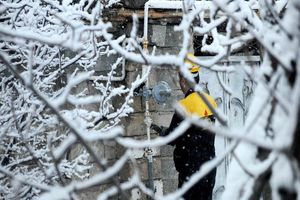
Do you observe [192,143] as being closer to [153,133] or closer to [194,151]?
[194,151]

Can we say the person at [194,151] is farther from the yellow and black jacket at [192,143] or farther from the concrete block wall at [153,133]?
the concrete block wall at [153,133]

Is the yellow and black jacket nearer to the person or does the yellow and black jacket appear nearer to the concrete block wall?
the person

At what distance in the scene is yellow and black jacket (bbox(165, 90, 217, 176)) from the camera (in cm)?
536

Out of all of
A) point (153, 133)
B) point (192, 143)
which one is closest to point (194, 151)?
point (192, 143)

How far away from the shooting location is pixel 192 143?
5.45 metres

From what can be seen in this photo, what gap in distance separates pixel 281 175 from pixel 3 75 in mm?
4110

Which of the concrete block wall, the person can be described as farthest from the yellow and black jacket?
the concrete block wall

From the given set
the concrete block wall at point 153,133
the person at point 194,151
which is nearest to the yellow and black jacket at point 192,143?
the person at point 194,151

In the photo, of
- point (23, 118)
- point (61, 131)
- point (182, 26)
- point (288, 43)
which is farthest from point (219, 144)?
point (288, 43)

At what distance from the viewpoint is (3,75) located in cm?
506

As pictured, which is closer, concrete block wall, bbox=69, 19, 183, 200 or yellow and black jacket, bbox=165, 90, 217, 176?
yellow and black jacket, bbox=165, 90, 217, 176

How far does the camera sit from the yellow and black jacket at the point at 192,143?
17.6ft

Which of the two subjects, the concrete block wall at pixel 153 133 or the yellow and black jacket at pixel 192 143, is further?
the concrete block wall at pixel 153 133

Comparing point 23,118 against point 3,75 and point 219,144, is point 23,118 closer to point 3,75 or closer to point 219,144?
point 3,75
